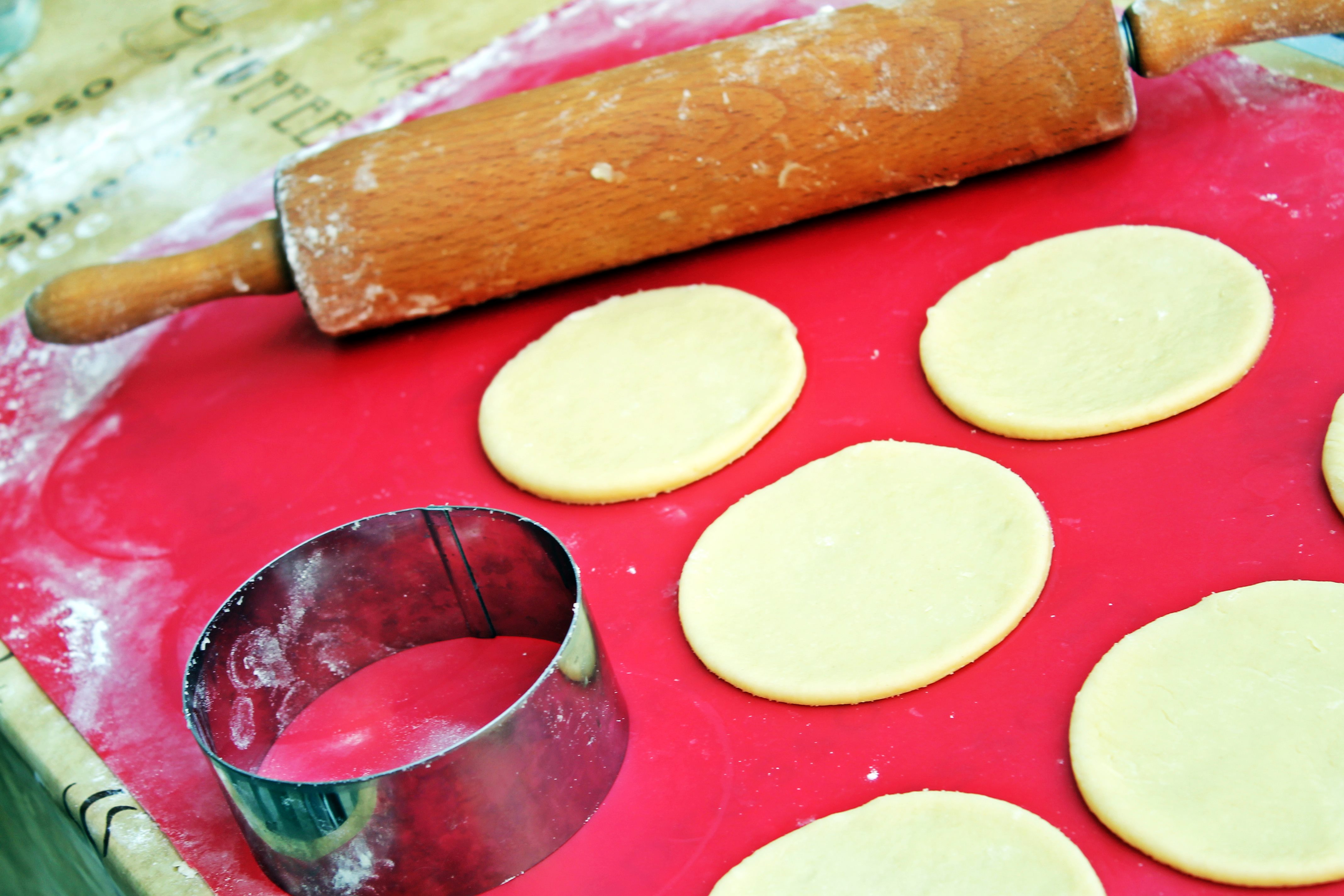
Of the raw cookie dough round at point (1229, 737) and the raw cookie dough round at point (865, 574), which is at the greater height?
the raw cookie dough round at point (865, 574)

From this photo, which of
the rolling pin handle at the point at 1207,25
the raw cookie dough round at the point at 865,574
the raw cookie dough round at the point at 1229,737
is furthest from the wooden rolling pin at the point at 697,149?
the raw cookie dough round at the point at 1229,737

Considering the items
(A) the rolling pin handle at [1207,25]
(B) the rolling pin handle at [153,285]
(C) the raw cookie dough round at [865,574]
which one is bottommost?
(C) the raw cookie dough round at [865,574]

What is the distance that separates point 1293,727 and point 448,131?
55.2 inches

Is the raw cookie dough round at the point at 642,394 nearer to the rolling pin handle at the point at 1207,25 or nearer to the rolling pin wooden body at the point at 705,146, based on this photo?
the rolling pin wooden body at the point at 705,146

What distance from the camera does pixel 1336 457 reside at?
132 cm

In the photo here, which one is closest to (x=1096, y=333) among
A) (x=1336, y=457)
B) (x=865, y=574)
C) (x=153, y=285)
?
(x=1336, y=457)

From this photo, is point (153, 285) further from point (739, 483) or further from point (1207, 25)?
point (1207, 25)

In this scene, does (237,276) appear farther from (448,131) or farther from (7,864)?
(7,864)

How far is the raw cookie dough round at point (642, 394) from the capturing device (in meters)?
1.53

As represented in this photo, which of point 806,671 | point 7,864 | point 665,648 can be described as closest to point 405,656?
point 665,648

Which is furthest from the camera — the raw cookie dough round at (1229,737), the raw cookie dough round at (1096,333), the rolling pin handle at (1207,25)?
the rolling pin handle at (1207,25)

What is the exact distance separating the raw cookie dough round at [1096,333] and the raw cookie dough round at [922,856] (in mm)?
545

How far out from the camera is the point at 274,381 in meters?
1.91

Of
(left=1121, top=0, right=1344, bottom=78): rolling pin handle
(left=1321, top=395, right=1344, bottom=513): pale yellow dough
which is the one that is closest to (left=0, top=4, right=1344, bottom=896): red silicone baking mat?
(left=1321, top=395, right=1344, bottom=513): pale yellow dough
